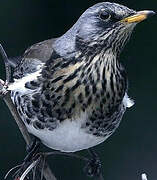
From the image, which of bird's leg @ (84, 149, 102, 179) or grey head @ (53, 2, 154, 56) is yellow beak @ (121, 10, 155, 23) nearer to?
grey head @ (53, 2, 154, 56)

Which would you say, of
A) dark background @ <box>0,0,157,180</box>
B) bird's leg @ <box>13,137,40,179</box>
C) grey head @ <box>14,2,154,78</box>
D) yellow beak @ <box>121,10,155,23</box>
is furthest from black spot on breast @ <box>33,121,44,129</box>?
dark background @ <box>0,0,157,180</box>

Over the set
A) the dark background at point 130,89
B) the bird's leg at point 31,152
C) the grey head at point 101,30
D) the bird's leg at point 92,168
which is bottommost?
the dark background at point 130,89

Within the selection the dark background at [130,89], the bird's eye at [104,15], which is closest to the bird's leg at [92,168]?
the bird's eye at [104,15]

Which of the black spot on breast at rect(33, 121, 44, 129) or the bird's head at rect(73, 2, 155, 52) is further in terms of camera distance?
the black spot on breast at rect(33, 121, 44, 129)

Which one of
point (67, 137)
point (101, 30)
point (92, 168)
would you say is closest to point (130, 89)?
point (92, 168)

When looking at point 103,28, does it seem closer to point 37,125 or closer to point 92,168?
point 37,125

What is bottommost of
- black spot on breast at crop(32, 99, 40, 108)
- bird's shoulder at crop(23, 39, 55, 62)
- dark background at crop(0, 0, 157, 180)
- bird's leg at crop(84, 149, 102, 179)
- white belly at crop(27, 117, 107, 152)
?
dark background at crop(0, 0, 157, 180)

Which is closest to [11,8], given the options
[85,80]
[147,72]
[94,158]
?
[147,72]

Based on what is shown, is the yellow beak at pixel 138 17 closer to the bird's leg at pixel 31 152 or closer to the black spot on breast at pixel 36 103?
the black spot on breast at pixel 36 103

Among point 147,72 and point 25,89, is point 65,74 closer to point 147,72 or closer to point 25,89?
point 25,89
